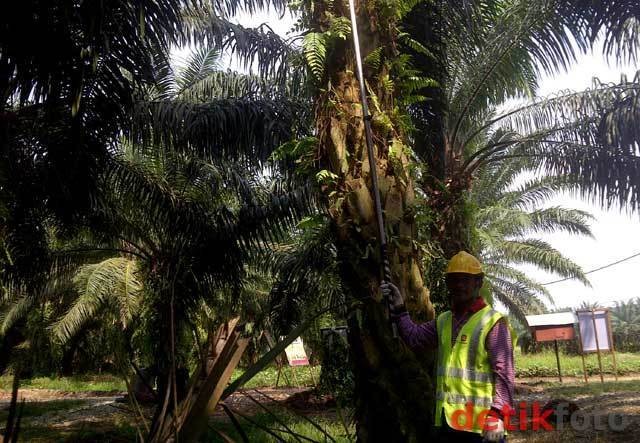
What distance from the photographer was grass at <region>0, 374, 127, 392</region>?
21217 mm

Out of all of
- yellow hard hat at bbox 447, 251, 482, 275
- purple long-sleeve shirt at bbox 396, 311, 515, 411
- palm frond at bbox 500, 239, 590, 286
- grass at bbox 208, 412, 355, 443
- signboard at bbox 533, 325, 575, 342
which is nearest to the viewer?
purple long-sleeve shirt at bbox 396, 311, 515, 411

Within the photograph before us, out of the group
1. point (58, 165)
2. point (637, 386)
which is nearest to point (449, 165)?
point (58, 165)

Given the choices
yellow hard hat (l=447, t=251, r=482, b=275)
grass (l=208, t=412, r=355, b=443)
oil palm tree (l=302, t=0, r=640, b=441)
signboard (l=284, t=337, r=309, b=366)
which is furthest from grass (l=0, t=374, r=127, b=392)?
yellow hard hat (l=447, t=251, r=482, b=275)

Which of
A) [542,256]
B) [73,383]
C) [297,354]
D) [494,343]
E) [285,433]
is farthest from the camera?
[73,383]

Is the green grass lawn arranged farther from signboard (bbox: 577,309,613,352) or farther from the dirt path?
signboard (bbox: 577,309,613,352)

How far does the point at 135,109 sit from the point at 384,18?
475cm

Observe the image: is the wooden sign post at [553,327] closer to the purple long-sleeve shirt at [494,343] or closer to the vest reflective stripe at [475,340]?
the purple long-sleeve shirt at [494,343]

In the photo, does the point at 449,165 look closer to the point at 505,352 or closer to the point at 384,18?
the point at 384,18

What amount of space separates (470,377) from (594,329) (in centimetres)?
1120

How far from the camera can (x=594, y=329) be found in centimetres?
1302

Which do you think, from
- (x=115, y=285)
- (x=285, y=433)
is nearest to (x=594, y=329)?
(x=285, y=433)

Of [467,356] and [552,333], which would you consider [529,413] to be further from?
[467,356]

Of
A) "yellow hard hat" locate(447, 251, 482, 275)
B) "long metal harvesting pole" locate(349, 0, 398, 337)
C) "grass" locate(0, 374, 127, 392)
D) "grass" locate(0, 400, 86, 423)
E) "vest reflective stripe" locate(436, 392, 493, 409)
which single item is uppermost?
"long metal harvesting pole" locate(349, 0, 398, 337)

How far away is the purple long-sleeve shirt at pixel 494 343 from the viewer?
2.91 metres
